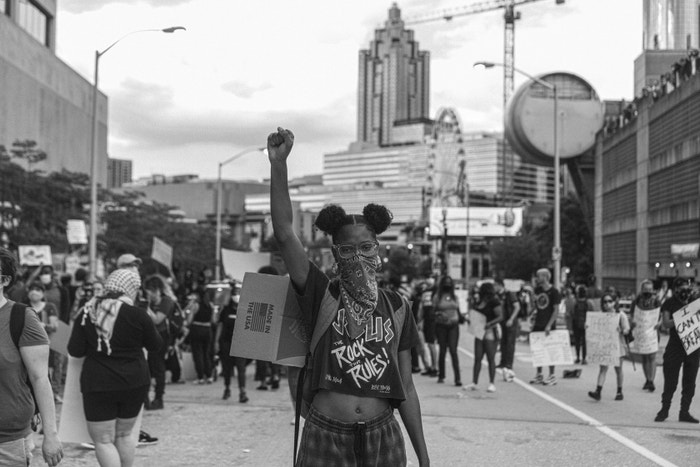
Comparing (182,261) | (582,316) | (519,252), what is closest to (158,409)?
(582,316)

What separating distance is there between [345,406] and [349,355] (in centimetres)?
22

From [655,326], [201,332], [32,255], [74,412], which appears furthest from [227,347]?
[32,255]

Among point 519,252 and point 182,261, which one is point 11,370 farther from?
point 519,252

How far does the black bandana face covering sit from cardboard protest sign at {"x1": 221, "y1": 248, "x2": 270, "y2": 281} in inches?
764

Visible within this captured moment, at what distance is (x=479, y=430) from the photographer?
10.6 meters

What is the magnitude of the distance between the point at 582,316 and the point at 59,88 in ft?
211

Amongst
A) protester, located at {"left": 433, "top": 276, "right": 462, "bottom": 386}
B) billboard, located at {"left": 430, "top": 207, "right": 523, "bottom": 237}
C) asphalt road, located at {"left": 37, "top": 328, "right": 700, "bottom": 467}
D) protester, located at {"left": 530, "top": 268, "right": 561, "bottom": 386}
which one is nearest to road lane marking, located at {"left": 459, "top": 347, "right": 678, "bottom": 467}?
asphalt road, located at {"left": 37, "top": 328, "right": 700, "bottom": 467}

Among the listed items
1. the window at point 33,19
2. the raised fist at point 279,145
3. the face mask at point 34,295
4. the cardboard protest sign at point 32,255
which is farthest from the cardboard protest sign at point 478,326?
the window at point 33,19

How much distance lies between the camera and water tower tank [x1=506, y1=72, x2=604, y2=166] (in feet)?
226

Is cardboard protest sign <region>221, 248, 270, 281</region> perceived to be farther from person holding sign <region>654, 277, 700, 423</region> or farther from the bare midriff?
the bare midriff

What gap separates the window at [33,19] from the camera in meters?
71.0

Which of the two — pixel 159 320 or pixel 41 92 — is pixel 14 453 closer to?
pixel 159 320

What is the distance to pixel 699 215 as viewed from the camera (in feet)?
148

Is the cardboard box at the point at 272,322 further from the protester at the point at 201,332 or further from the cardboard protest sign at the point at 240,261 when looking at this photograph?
the cardboard protest sign at the point at 240,261
